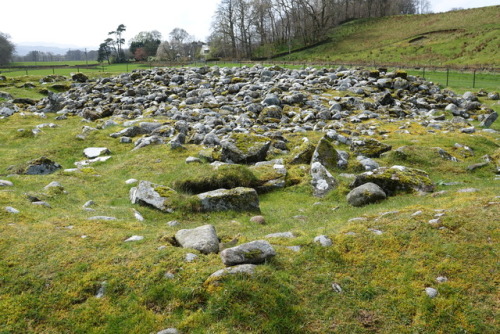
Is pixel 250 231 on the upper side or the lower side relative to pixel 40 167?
lower

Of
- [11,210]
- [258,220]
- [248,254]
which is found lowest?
[258,220]

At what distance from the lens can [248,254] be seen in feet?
19.9

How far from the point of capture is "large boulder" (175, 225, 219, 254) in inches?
263

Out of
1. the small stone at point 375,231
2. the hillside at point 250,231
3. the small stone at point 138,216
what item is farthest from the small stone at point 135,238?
the small stone at point 375,231

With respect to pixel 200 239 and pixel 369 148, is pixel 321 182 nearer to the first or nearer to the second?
pixel 369 148

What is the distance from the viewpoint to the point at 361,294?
564 cm

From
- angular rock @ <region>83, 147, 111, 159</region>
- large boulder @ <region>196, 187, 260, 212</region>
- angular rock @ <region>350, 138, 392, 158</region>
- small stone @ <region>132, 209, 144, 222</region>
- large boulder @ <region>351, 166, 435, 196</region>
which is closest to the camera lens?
small stone @ <region>132, 209, 144, 222</region>

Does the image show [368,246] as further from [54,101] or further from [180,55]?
[180,55]

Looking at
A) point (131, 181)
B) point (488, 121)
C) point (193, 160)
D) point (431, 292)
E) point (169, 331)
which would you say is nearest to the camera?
point (169, 331)

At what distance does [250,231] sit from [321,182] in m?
4.50

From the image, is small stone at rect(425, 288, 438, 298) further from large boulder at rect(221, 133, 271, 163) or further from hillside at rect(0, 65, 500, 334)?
large boulder at rect(221, 133, 271, 163)

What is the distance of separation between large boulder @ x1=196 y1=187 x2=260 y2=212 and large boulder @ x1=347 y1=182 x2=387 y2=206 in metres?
2.92

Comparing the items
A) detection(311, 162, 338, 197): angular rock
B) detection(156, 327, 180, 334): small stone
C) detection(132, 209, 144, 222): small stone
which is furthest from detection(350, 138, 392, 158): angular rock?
detection(156, 327, 180, 334): small stone

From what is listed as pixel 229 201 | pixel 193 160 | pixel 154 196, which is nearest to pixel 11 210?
pixel 154 196
